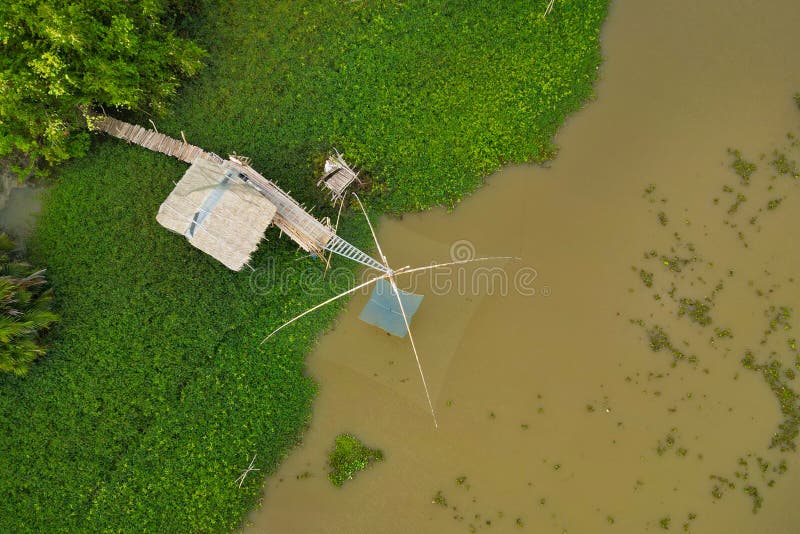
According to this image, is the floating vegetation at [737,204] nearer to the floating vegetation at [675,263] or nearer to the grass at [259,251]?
the floating vegetation at [675,263]

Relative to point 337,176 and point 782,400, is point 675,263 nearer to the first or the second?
point 782,400

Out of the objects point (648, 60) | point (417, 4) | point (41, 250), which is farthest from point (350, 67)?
point (41, 250)

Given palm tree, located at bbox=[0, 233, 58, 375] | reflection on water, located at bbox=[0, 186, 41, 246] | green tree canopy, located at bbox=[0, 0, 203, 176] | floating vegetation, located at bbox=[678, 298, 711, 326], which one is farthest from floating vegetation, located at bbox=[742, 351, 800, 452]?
reflection on water, located at bbox=[0, 186, 41, 246]

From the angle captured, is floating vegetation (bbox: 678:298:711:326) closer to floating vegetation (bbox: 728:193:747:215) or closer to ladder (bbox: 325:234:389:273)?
floating vegetation (bbox: 728:193:747:215)

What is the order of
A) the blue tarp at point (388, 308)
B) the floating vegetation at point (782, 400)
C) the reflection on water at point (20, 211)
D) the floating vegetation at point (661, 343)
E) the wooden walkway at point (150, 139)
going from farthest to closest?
the reflection on water at point (20, 211) → the floating vegetation at point (661, 343) → the wooden walkway at point (150, 139) → the floating vegetation at point (782, 400) → the blue tarp at point (388, 308)

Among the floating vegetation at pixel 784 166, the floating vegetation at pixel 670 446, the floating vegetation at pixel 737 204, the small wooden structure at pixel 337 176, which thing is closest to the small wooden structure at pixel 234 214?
the small wooden structure at pixel 337 176
